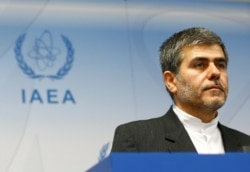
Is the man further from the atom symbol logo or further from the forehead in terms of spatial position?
the atom symbol logo

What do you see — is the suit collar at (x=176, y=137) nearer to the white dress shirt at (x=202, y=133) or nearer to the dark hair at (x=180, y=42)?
the white dress shirt at (x=202, y=133)

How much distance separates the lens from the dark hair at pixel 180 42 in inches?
68.9

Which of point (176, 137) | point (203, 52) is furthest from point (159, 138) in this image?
point (203, 52)

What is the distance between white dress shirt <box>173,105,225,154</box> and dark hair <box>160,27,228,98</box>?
147mm

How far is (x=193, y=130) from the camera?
1.73m

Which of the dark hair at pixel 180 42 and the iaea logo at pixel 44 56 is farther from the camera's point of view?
the iaea logo at pixel 44 56

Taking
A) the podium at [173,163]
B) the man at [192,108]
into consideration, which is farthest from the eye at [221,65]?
the podium at [173,163]

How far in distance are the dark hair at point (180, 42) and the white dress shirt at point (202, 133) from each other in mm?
147

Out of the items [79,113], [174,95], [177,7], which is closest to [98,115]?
[79,113]

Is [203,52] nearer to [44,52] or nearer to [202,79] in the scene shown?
[202,79]

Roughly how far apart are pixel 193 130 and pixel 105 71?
1198 mm

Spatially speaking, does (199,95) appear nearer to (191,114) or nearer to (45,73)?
(191,114)

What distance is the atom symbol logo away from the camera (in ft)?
8.99

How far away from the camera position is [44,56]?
9.04ft
